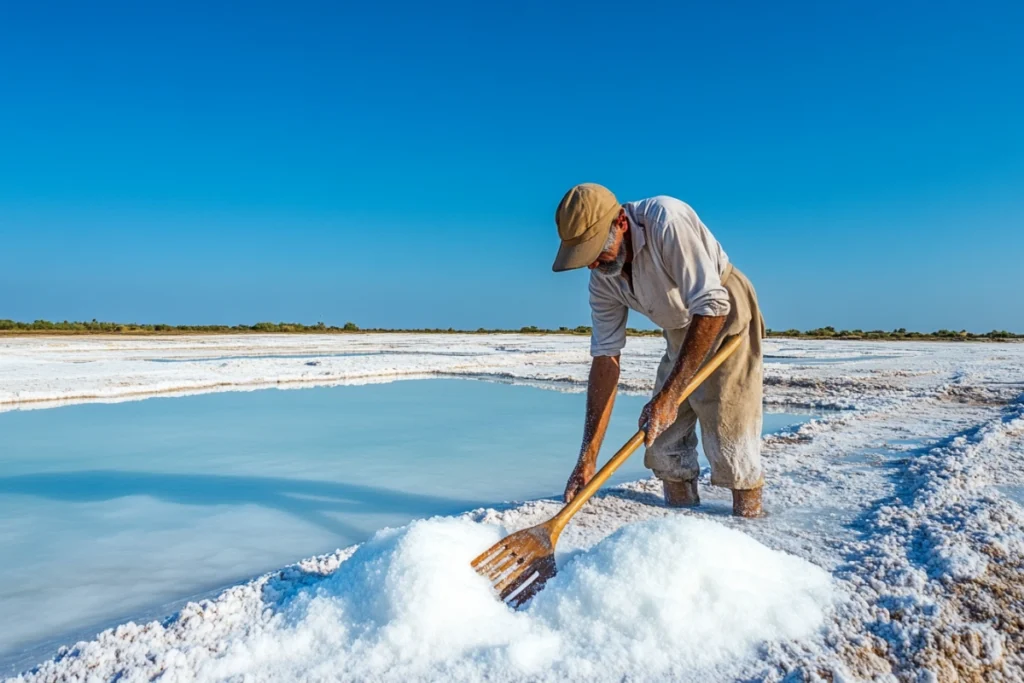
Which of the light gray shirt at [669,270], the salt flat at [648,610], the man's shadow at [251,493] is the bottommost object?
the man's shadow at [251,493]

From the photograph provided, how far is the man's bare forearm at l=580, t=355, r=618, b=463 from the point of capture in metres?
2.17

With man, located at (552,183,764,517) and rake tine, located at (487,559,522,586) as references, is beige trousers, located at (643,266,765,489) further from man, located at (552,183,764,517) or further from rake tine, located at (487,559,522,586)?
rake tine, located at (487,559,522,586)

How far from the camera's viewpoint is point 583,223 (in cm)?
181

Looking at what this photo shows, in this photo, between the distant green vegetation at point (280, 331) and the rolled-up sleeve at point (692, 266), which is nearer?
the rolled-up sleeve at point (692, 266)

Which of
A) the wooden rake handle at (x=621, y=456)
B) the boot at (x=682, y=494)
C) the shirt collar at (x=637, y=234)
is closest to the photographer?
the wooden rake handle at (x=621, y=456)

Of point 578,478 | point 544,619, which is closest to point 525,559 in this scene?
point 544,619

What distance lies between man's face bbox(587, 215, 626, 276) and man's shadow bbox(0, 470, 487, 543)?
3.48ft

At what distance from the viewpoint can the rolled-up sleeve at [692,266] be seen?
1.92 metres

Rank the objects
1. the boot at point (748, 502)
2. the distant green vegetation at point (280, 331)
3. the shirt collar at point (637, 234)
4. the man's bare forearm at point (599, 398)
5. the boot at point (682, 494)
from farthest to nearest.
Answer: the distant green vegetation at point (280, 331) → the boot at point (682, 494) → the boot at point (748, 502) → the man's bare forearm at point (599, 398) → the shirt collar at point (637, 234)

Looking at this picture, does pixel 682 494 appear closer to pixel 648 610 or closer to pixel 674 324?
pixel 674 324

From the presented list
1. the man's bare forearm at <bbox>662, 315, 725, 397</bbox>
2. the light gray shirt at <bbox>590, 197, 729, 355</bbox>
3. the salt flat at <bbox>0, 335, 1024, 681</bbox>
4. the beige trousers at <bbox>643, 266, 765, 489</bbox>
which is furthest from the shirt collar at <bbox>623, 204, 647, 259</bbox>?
the salt flat at <bbox>0, 335, 1024, 681</bbox>

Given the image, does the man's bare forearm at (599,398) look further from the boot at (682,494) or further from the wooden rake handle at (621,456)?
the boot at (682,494)

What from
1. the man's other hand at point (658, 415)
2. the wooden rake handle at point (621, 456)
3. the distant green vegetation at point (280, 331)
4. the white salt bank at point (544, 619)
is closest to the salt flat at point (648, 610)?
the white salt bank at point (544, 619)

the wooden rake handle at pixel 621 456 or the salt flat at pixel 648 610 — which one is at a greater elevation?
the wooden rake handle at pixel 621 456
